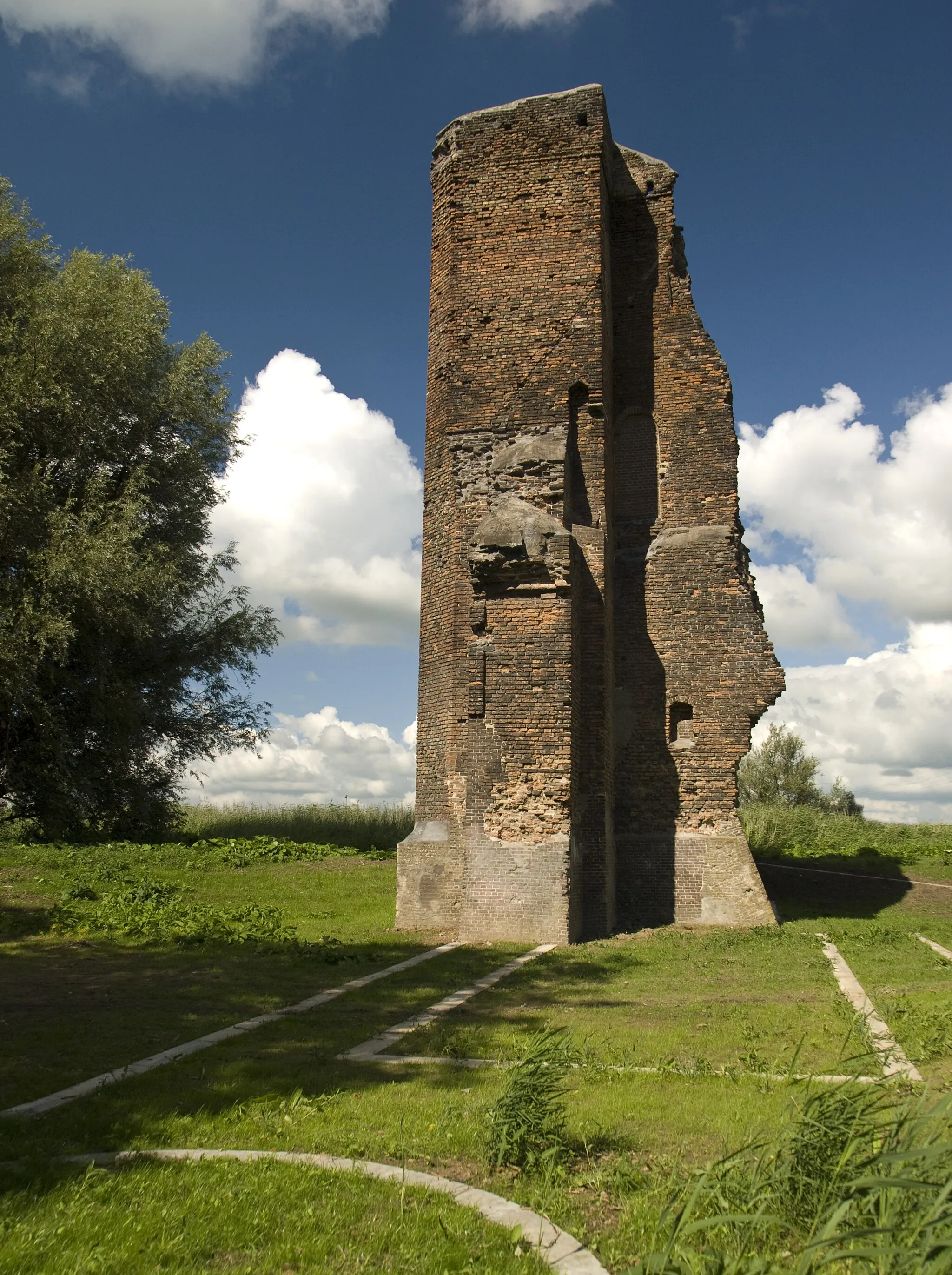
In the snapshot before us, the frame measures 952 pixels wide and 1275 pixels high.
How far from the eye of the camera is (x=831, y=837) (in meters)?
26.7

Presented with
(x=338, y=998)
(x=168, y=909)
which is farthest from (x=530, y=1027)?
(x=168, y=909)

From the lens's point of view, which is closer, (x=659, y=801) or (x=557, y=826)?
(x=557, y=826)

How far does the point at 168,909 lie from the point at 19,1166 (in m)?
9.19

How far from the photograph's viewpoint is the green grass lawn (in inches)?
145

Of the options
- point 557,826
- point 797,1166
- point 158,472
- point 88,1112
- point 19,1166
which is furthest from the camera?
point 158,472

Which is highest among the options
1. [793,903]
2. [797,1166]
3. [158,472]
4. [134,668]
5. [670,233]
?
[670,233]

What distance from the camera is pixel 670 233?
1770 centimetres

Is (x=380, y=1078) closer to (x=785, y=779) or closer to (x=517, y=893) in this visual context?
(x=517, y=893)

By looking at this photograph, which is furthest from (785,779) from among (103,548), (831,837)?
(103,548)

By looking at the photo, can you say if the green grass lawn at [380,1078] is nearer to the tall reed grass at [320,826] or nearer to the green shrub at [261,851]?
the green shrub at [261,851]

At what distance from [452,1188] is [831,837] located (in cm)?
2486

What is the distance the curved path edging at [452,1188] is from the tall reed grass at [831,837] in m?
20.1

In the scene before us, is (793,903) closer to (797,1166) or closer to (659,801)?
(659,801)

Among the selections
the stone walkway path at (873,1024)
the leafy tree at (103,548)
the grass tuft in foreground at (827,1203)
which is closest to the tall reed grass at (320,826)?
the leafy tree at (103,548)
